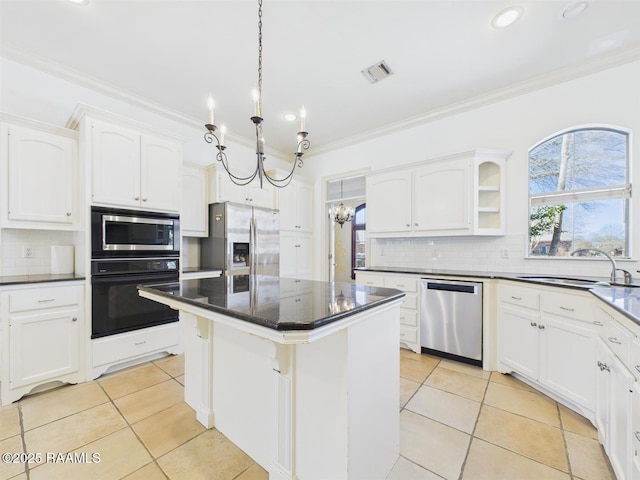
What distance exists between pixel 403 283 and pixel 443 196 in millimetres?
1135

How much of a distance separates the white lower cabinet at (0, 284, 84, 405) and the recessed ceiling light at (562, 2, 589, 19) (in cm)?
451

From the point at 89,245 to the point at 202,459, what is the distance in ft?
6.64

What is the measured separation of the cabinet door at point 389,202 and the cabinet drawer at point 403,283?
2.25 feet

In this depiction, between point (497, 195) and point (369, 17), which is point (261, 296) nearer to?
point (369, 17)

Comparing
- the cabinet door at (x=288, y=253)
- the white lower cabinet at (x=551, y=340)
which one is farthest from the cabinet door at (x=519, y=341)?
the cabinet door at (x=288, y=253)

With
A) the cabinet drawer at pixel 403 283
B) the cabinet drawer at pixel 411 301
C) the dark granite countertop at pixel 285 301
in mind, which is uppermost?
the dark granite countertop at pixel 285 301

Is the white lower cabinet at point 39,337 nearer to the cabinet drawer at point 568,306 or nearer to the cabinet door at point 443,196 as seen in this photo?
the cabinet door at point 443,196

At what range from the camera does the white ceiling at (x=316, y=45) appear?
2018 millimetres

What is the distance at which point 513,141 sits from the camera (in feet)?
9.98

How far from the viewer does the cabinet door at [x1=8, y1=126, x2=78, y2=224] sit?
2.26 metres

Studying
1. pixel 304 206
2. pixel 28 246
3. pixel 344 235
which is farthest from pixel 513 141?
pixel 28 246

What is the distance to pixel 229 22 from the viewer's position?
2.12 metres

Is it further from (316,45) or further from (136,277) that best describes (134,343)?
(316,45)

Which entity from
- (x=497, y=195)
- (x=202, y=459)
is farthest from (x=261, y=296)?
(x=497, y=195)
